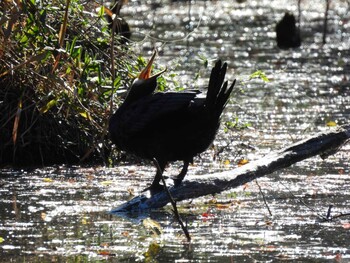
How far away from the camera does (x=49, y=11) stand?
28.9 feet

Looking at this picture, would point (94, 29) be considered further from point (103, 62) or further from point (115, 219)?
point (115, 219)

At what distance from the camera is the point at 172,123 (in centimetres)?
710

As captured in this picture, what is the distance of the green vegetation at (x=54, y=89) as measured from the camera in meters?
8.30

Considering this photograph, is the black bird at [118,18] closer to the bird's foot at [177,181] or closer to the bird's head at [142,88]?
the bird's head at [142,88]

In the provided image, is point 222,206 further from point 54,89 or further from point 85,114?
point 54,89

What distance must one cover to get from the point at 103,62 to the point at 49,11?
2.17ft

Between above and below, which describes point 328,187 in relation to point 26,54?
below

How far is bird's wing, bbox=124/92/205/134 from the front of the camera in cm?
702

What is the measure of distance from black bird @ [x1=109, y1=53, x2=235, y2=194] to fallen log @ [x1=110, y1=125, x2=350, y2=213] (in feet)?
0.39

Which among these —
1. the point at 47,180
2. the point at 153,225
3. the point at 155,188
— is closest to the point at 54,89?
the point at 47,180

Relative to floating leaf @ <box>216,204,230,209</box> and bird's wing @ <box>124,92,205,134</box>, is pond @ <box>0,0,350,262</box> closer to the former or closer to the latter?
floating leaf @ <box>216,204,230,209</box>

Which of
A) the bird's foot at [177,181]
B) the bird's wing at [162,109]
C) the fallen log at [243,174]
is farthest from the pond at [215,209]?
the bird's wing at [162,109]

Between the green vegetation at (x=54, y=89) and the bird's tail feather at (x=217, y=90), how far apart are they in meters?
1.47

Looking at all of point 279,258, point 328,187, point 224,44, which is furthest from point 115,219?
point 224,44
